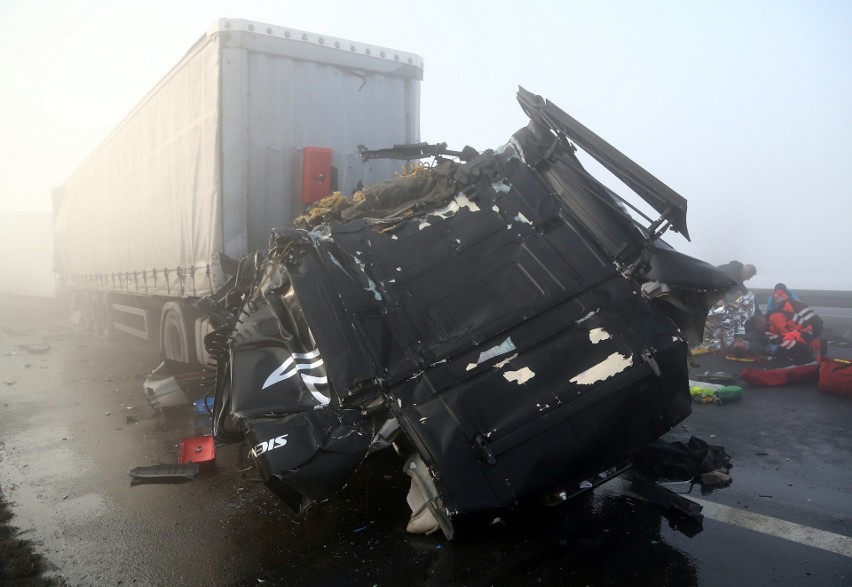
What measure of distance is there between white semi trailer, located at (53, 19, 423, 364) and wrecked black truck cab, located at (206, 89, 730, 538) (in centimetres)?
258

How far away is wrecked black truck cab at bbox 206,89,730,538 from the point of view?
2.55m

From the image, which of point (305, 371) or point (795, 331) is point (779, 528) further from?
point (795, 331)

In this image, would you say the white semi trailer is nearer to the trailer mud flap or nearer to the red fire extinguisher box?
the red fire extinguisher box

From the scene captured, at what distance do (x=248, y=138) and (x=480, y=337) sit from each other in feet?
12.5

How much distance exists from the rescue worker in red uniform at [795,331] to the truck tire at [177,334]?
726 centimetres

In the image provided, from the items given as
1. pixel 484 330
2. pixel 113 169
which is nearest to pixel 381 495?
pixel 484 330

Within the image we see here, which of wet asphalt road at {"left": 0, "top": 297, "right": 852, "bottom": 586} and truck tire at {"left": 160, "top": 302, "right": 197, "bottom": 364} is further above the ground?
truck tire at {"left": 160, "top": 302, "right": 197, "bottom": 364}

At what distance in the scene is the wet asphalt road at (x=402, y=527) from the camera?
2.60 meters

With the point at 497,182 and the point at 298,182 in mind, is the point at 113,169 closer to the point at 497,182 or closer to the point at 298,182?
the point at 298,182

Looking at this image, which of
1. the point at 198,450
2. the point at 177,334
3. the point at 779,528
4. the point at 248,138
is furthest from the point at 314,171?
the point at 779,528

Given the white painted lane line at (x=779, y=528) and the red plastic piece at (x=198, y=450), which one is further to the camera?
the red plastic piece at (x=198, y=450)

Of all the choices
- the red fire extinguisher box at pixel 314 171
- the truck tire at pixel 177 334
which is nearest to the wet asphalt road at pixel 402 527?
the truck tire at pixel 177 334

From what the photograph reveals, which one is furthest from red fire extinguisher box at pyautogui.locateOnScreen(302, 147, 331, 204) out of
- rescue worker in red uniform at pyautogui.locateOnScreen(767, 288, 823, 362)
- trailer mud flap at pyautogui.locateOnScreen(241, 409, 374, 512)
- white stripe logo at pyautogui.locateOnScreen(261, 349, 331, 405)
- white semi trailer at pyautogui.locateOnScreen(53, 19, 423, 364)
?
rescue worker in red uniform at pyautogui.locateOnScreen(767, 288, 823, 362)

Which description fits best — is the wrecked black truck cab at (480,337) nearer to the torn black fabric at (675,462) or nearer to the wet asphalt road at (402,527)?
the wet asphalt road at (402,527)
